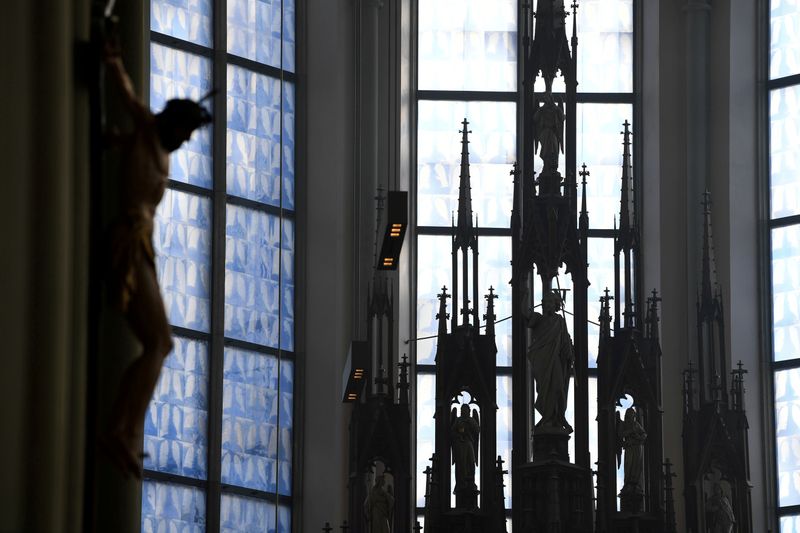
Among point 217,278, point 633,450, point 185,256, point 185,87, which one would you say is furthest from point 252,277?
point 633,450

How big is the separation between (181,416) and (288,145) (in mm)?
3438

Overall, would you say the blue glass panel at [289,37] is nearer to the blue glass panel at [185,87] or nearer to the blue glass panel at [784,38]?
the blue glass panel at [185,87]

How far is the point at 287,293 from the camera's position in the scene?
19.4 m

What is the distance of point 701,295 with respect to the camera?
17938 mm

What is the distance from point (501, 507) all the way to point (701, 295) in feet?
13.0

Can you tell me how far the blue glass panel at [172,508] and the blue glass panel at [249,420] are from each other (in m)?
0.51

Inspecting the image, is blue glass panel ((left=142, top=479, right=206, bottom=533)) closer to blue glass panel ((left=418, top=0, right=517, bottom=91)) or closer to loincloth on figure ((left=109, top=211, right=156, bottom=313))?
blue glass panel ((left=418, top=0, right=517, bottom=91))

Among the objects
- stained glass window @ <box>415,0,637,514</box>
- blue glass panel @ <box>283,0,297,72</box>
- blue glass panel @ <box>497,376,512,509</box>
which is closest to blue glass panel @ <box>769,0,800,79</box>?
stained glass window @ <box>415,0,637,514</box>

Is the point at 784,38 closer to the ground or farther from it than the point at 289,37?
farther from it

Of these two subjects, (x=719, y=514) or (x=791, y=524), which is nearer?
(x=719, y=514)

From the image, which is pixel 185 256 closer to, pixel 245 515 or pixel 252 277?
pixel 252 277

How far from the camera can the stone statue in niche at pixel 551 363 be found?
49.5 feet

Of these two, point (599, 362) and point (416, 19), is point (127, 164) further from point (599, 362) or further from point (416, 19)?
point (416, 19)

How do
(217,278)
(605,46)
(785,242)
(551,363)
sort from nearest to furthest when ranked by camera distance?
(551,363) < (217,278) < (785,242) < (605,46)
